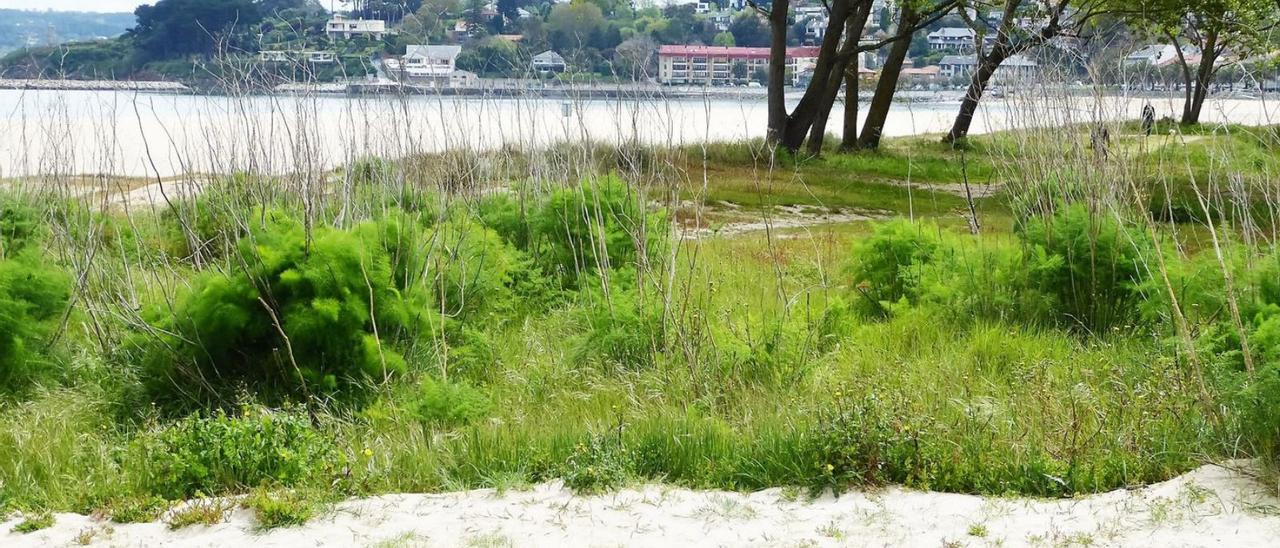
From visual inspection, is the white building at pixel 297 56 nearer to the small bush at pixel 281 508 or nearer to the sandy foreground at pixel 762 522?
the small bush at pixel 281 508

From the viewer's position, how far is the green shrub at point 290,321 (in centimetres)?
614

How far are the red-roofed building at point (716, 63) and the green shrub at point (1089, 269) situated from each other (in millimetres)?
2489

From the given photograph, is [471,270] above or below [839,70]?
below

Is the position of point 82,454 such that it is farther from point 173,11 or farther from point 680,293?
point 173,11

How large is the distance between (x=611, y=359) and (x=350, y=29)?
315cm

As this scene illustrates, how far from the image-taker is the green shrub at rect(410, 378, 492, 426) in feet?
18.7

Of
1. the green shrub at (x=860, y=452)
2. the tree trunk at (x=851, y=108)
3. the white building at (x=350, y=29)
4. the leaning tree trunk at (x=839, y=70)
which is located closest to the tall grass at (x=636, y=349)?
the green shrub at (x=860, y=452)

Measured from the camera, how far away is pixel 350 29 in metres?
8.14

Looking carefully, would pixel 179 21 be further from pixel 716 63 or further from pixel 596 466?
pixel 596 466

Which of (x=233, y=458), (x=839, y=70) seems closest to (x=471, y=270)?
(x=233, y=458)

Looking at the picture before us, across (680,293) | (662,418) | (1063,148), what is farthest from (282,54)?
(1063,148)

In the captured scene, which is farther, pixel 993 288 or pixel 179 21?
pixel 179 21

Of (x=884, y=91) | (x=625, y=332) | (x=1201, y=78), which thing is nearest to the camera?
(x=625, y=332)

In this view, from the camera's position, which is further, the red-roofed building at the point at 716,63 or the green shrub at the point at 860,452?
the red-roofed building at the point at 716,63
